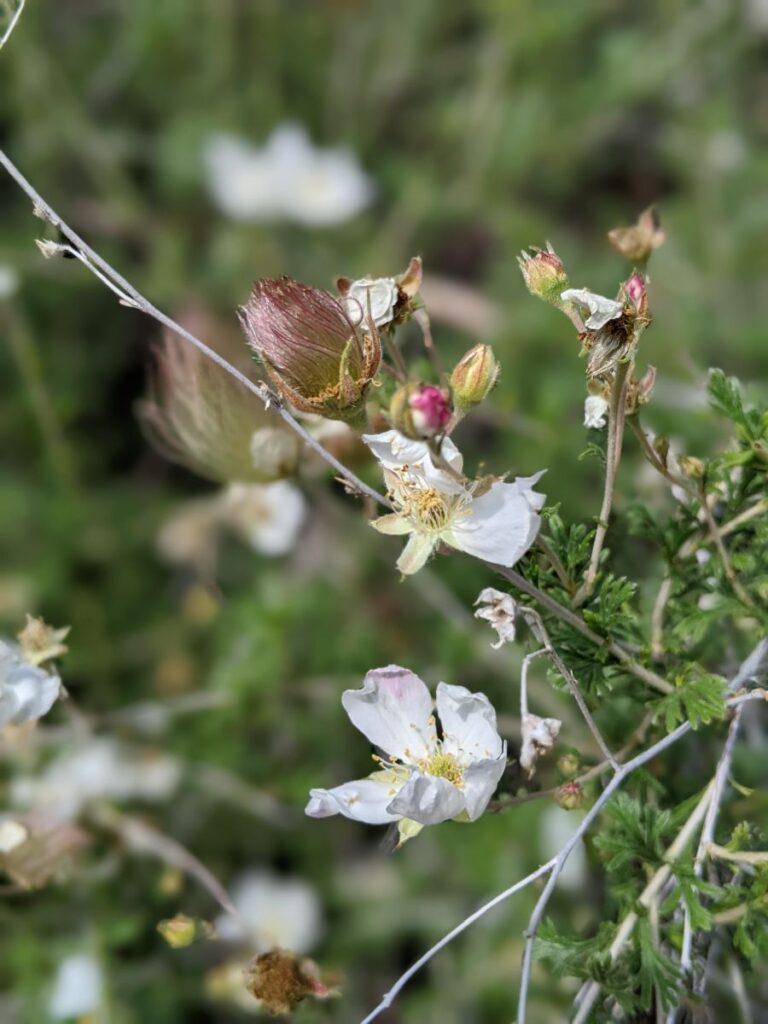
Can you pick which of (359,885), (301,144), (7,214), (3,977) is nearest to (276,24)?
(301,144)

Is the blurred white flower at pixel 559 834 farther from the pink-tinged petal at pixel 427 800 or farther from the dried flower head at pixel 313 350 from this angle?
the dried flower head at pixel 313 350

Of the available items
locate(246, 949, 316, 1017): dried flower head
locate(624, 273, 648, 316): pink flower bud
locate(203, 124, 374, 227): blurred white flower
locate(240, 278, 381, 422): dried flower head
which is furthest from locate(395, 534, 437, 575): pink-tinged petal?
locate(203, 124, 374, 227): blurred white flower

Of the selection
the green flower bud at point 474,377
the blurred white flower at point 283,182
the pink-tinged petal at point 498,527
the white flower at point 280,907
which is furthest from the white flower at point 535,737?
the blurred white flower at point 283,182

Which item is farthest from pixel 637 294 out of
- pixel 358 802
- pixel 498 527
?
pixel 358 802

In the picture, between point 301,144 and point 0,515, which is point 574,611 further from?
point 301,144

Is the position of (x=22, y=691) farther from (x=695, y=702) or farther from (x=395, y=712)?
(x=695, y=702)


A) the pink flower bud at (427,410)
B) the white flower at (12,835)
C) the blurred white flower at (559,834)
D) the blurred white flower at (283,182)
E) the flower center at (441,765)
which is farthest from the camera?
the blurred white flower at (283,182)
